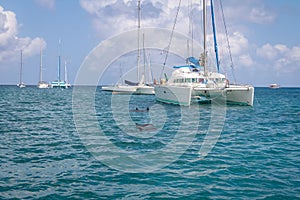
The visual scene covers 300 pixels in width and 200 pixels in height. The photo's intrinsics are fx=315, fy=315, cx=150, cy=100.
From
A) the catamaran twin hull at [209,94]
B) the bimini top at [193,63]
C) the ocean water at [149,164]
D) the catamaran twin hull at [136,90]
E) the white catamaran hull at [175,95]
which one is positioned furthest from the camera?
the catamaran twin hull at [136,90]

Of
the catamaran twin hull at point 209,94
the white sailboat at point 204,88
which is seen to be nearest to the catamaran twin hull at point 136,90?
the white sailboat at point 204,88

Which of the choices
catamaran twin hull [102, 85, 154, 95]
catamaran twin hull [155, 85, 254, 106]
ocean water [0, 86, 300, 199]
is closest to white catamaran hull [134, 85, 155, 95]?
catamaran twin hull [102, 85, 154, 95]

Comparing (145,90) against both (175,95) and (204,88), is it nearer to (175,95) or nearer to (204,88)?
(175,95)

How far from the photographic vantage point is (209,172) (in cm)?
977

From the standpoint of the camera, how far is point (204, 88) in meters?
31.5

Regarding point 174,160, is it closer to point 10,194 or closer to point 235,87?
point 10,194

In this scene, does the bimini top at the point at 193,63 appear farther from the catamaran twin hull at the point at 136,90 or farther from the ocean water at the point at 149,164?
the catamaran twin hull at the point at 136,90

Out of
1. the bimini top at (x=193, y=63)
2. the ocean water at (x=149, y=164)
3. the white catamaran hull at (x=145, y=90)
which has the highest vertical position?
the bimini top at (x=193, y=63)

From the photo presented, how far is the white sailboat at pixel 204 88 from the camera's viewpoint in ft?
105

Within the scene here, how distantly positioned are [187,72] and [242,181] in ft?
98.3

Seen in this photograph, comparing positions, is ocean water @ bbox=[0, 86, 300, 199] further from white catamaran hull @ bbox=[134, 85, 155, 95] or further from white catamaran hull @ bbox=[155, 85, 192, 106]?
white catamaran hull @ bbox=[134, 85, 155, 95]

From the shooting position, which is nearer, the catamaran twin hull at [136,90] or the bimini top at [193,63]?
the bimini top at [193,63]

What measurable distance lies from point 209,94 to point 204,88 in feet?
9.04

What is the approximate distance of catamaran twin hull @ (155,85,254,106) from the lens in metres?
31.7
